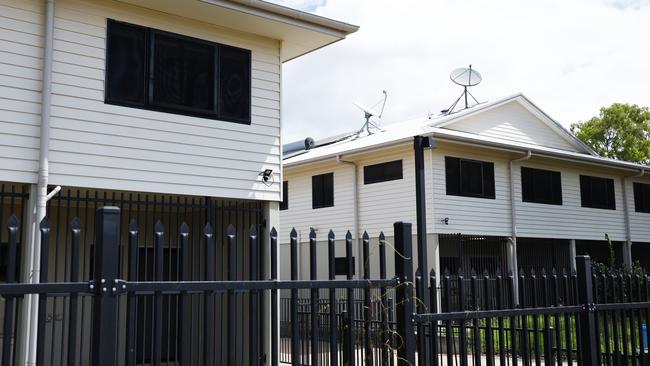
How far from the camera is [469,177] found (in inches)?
747

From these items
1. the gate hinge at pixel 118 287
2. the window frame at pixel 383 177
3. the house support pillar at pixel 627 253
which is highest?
the window frame at pixel 383 177

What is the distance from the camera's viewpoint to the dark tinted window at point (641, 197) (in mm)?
24569

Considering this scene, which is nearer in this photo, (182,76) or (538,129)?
(182,76)

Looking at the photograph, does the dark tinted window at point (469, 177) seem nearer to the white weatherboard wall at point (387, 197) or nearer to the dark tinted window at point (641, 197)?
the white weatherboard wall at point (387, 197)

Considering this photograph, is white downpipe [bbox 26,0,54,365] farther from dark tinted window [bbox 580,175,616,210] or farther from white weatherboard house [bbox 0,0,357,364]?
dark tinted window [bbox 580,175,616,210]

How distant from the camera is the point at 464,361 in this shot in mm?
4508

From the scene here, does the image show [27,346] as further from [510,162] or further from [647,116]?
[647,116]

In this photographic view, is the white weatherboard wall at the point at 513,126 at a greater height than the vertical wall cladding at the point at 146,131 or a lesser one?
A: greater

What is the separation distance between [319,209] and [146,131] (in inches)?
476

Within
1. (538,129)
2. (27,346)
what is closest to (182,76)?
(27,346)

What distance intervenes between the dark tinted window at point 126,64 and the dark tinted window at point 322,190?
11851 millimetres

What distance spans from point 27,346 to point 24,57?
383 cm

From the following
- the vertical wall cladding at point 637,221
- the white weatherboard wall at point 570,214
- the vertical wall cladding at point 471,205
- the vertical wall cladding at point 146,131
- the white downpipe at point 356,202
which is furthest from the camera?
the vertical wall cladding at point 637,221

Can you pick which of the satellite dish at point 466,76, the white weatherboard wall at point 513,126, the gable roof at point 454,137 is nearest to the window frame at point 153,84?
the gable roof at point 454,137
